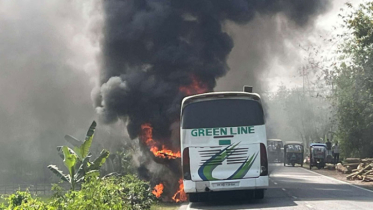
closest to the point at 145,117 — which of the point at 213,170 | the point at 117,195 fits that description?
the point at 213,170

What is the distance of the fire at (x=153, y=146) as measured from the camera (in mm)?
24781

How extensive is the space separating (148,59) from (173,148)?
5868mm

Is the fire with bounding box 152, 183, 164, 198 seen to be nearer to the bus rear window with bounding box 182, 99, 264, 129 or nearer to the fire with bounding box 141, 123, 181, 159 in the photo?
the fire with bounding box 141, 123, 181, 159

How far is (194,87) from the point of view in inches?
1083

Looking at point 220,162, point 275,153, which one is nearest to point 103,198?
point 220,162

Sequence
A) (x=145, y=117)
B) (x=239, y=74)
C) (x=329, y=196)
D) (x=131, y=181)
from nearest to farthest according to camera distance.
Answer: (x=131, y=181)
(x=329, y=196)
(x=145, y=117)
(x=239, y=74)

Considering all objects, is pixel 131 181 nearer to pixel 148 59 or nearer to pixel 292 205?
pixel 292 205

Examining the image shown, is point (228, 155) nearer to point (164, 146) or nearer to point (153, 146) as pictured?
point (164, 146)

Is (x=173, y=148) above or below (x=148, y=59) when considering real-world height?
below

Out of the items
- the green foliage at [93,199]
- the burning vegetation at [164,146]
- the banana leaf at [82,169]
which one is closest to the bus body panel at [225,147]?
the green foliage at [93,199]

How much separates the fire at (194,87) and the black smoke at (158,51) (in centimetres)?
15

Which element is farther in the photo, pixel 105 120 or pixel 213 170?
pixel 105 120

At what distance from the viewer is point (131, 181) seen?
1819 centimetres

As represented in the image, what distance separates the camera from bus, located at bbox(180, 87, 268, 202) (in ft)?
56.1
